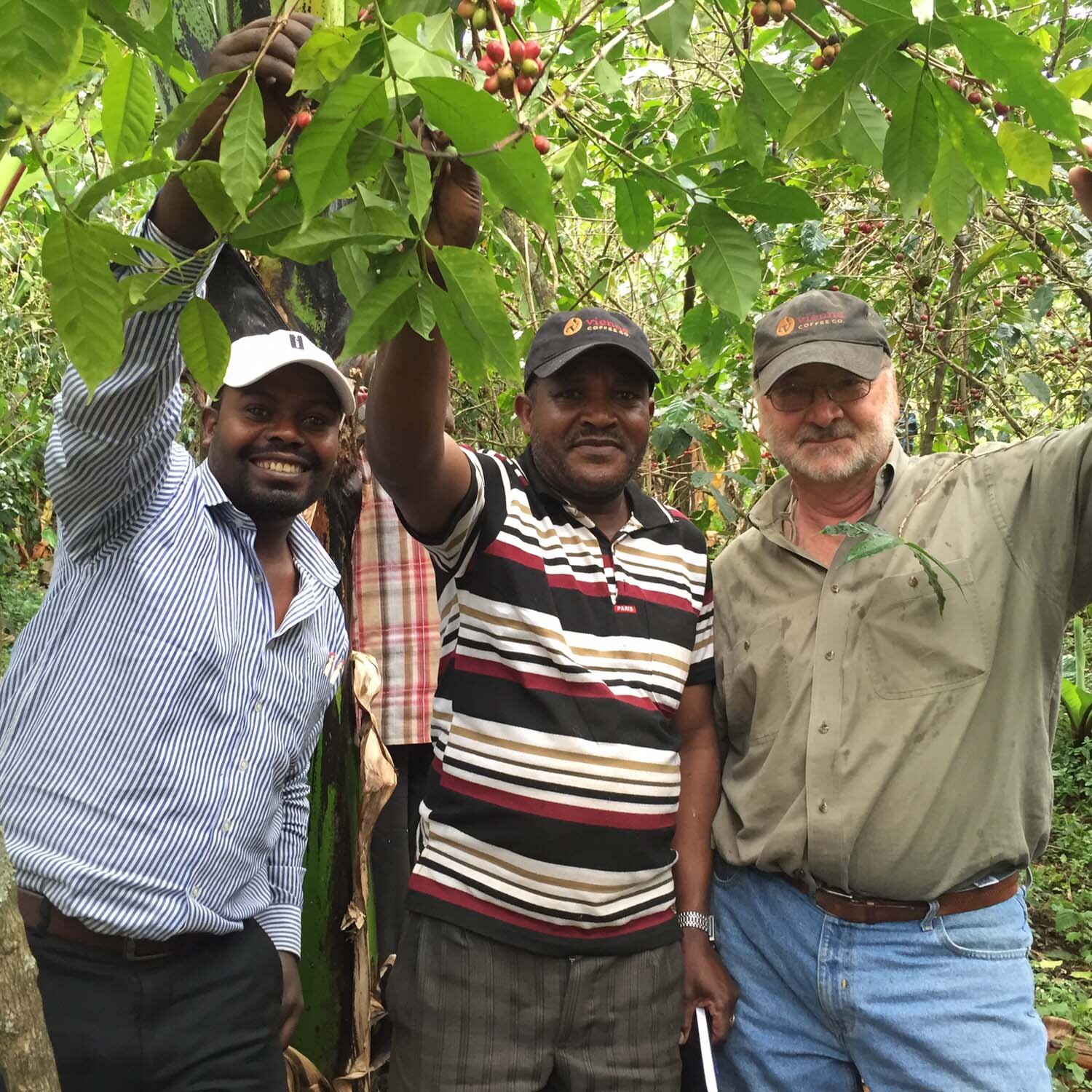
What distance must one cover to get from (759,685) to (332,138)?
1.62 meters

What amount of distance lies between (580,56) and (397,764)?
202 cm

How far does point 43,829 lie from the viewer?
1727mm

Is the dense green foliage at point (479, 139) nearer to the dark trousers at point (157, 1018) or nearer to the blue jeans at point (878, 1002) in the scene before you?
the dark trousers at point (157, 1018)

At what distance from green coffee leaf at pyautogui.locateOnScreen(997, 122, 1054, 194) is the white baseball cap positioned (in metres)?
1.35

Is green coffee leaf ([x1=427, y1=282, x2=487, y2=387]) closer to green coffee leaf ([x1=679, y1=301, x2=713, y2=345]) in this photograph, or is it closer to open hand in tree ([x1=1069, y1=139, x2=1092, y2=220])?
open hand in tree ([x1=1069, y1=139, x2=1092, y2=220])

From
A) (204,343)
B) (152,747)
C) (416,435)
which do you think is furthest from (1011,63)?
(152,747)

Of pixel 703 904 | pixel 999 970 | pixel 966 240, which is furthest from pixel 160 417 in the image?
pixel 966 240

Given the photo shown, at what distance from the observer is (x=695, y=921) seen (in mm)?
2170

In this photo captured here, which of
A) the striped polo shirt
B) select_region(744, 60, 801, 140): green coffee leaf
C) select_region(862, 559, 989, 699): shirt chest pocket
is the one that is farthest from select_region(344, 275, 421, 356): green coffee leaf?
select_region(862, 559, 989, 699): shirt chest pocket

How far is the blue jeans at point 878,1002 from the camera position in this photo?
76.5 inches

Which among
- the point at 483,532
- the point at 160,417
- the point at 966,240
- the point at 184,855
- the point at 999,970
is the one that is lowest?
the point at 999,970

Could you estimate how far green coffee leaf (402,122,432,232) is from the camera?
37.1 inches

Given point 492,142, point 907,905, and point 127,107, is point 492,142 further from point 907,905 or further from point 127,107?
point 907,905

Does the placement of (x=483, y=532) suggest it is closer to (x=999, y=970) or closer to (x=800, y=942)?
(x=800, y=942)
